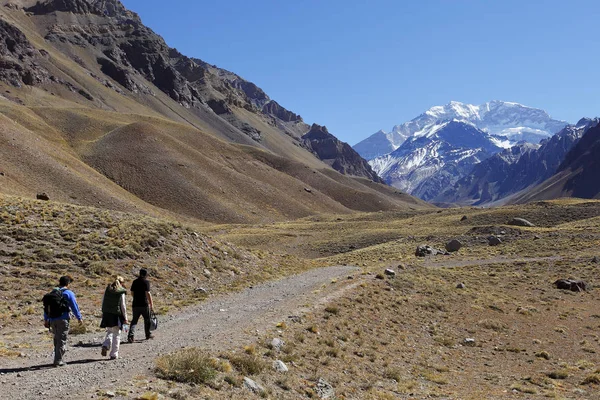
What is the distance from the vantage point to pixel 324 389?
44.8 ft

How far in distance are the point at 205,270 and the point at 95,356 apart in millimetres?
14924

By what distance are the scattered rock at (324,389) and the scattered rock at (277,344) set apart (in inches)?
75.0

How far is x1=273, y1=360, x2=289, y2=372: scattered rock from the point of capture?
45.5ft

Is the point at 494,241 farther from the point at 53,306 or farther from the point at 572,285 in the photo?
the point at 53,306

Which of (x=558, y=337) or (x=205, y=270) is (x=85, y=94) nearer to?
(x=205, y=270)

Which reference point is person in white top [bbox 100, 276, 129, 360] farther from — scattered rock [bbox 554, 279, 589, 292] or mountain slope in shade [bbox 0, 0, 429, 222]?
mountain slope in shade [bbox 0, 0, 429, 222]

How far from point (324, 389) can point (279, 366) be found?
148 cm

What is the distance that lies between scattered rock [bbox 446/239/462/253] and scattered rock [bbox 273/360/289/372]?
140 ft

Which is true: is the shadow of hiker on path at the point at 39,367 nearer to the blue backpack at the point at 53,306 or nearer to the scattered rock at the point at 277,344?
the blue backpack at the point at 53,306

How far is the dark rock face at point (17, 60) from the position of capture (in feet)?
479

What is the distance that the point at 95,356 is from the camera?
13.3 metres

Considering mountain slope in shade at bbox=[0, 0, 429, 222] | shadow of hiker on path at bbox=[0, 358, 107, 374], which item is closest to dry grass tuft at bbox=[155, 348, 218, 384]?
shadow of hiker on path at bbox=[0, 358, 107, 374]

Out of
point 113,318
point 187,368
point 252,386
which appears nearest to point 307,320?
point 252,386

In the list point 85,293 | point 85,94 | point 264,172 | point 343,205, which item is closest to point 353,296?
point 85,293
